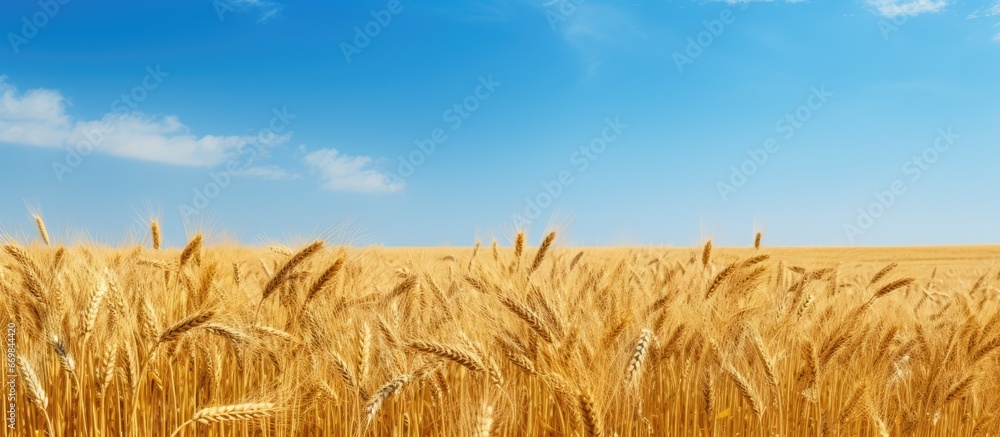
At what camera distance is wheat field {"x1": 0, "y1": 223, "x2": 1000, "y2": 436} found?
2.29 meters

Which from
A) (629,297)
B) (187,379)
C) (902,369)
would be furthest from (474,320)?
(902,369)

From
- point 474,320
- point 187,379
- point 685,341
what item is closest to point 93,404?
point 187,379

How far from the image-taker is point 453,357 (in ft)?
7.03

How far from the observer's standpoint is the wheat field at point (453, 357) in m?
2.29

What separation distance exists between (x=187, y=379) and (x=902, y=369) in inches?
Result: 153

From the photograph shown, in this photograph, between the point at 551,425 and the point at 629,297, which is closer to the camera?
the point at 551,425

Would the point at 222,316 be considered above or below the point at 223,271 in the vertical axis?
below

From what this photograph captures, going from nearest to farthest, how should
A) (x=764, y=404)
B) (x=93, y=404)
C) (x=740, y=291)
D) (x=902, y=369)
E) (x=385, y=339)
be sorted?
(x=93, y=404) → (x=385, y=339) → (x=764, y=404) → (x=740, y=291) → (x=902, y=369)

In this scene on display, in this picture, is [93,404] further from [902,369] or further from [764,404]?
[902,369]

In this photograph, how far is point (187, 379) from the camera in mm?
2740

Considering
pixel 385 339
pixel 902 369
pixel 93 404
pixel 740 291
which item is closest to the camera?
pixel 93 404

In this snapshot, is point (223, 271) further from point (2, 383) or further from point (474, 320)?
point (474, 320)

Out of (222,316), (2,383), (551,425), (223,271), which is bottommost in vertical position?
(551,425)

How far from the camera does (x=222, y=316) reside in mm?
2689
